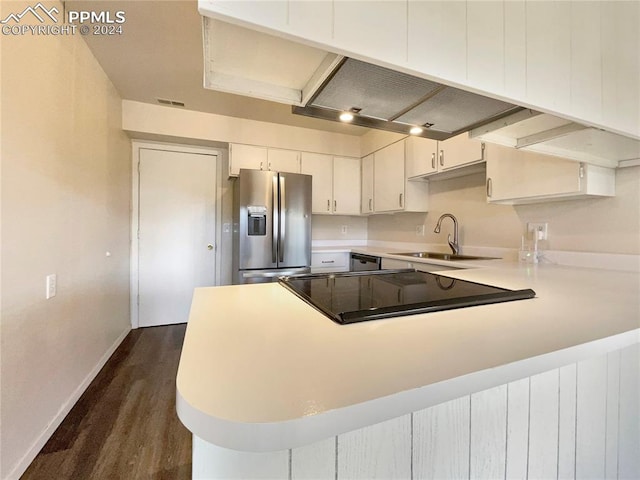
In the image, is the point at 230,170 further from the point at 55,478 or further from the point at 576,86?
the point at 576,86

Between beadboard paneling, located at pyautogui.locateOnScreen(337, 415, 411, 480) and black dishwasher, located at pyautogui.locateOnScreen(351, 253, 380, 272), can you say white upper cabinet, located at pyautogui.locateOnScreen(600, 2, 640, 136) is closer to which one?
beadboard paneling, located at pyautogui.locateOnScreen(337, 415, 411, 480)

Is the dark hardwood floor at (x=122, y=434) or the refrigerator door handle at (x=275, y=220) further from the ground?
the refrigerator door handle at (x=275, y=220)

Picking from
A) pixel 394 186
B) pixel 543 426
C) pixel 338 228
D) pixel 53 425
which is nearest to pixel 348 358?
pixel 543 426

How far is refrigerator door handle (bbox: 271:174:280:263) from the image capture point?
289 cm

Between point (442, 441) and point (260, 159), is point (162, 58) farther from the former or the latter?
point (442, 441)

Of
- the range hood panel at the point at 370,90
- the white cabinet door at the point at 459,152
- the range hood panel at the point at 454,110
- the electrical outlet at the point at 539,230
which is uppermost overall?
the white cabinet door at the point at 459,152

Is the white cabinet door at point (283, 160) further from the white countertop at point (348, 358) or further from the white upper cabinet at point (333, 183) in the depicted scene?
the white countertop at point (348, 358)

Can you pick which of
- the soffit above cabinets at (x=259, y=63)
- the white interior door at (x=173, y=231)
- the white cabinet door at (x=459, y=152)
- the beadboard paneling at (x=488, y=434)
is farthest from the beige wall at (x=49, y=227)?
the white cabinet door at (x=459, y=152)

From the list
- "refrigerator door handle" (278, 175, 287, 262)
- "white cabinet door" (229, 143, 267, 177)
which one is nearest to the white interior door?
"white cabinet door" (229, 143, 267, 177)

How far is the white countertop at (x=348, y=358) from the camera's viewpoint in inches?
13.8

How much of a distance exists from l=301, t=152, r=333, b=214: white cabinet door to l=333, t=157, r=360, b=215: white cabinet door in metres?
0.07

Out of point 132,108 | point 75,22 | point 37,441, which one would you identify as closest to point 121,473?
point 37,441

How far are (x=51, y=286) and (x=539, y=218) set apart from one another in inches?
122

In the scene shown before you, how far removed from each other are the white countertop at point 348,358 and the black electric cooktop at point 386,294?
3cm
